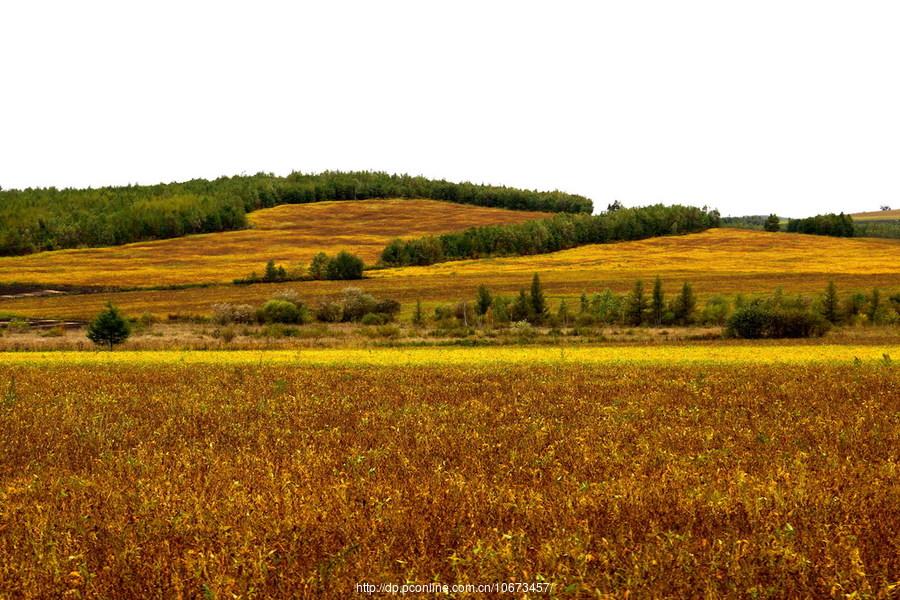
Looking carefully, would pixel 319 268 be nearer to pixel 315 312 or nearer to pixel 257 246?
pixel 315 312

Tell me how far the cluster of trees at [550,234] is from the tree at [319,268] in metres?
17.1

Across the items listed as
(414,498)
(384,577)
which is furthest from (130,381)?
(384,577)

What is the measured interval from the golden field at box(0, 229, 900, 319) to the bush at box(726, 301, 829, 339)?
1236 inches

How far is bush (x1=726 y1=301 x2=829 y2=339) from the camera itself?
157ft

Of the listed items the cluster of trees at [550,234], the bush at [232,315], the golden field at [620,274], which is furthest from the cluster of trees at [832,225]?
the bush at [232,315]

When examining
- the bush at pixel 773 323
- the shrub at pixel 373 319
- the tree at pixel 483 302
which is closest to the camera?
the bush at pixel 773 323

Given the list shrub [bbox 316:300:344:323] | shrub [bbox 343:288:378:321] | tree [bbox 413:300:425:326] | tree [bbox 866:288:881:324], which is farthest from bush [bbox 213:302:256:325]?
tree [bbox 866:288:881:324]

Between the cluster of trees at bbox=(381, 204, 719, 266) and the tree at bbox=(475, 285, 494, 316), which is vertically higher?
the cluster of trees at bbox=(381, 204, 719, 266)

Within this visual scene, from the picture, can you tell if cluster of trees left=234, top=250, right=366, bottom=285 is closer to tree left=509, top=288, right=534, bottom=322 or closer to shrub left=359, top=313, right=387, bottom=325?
shrub left=359, top=313, right=387, bottom=325

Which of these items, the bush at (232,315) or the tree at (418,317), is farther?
the bush at (232,315)

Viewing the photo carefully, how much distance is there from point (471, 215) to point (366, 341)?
13244 centimetres

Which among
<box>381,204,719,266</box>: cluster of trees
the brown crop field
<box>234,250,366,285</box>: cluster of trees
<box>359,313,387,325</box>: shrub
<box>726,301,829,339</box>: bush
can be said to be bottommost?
<box>359,313,387,325</box>: shrub

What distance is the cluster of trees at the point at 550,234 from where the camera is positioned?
12469cm

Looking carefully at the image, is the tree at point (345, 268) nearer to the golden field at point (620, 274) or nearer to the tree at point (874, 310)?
the golden field at point (620, 274)
